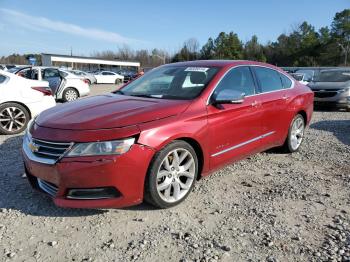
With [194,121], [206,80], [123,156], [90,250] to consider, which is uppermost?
[206,80]

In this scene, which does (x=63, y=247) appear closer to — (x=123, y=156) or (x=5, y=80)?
(x=123, y=156)

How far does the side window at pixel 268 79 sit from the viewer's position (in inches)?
208

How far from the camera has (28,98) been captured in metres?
7.70

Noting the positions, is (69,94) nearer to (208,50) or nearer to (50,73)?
(50,73)

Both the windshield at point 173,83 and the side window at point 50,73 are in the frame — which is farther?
the side window at point 50,73

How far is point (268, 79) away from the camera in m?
5.50

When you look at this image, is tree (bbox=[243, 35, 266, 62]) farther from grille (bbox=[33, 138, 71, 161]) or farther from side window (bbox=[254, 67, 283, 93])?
grille (bbox=[33, 138, 71, 161])

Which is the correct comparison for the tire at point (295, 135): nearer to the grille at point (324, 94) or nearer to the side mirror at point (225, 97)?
the side mirror at point (225, 97)

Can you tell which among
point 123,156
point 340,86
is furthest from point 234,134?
point 340,86

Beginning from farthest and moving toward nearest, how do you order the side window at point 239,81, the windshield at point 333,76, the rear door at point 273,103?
1. the windshield at point 333,76
2. the rear door at point 273,103
3. the side window at point 239,81

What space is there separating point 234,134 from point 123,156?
1.70 m

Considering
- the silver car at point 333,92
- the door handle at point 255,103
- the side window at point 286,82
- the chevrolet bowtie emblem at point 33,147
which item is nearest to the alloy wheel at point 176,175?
the chevrolet bowtie emblem at point 33,147

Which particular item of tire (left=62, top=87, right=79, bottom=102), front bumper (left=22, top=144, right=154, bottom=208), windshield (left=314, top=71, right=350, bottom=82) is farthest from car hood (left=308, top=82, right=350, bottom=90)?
front bumper (left=22, top=144, right=154, bottom=208)

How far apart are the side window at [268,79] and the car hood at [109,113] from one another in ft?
5.51
